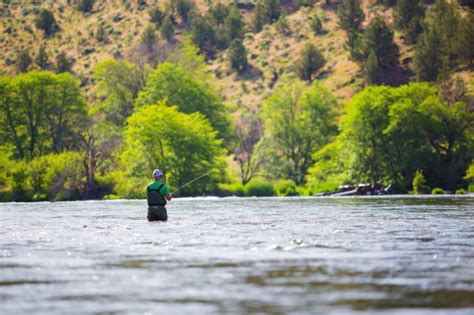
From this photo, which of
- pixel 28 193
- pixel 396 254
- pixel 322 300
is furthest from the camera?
pixel 28 193

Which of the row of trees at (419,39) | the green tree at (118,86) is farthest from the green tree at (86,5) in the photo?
the green tree at (118,86)

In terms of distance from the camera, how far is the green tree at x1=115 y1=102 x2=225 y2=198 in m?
77.4

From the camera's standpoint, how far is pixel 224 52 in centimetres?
13662

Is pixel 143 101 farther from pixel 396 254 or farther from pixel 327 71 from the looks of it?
pixel 396 254

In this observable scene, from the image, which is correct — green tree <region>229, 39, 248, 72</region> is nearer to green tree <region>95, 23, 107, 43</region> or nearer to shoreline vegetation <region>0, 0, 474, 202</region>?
shoreline vegetation <region>0, 0, 474, 202</region>

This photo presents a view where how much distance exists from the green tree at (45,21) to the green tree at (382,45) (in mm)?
61099

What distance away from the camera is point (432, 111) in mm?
76438

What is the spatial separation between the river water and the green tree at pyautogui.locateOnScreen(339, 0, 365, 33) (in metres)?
97.5

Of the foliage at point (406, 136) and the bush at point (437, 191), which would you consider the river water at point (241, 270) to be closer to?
the bush at point (437, 191)

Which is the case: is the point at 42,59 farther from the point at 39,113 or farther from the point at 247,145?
the point at 39,113

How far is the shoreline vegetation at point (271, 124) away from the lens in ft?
247

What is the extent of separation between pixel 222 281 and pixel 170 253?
4.78m

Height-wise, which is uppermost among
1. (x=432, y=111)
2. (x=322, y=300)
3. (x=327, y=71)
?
(x=327, y=71)

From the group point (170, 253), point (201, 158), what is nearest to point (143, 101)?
point (201, 158)
